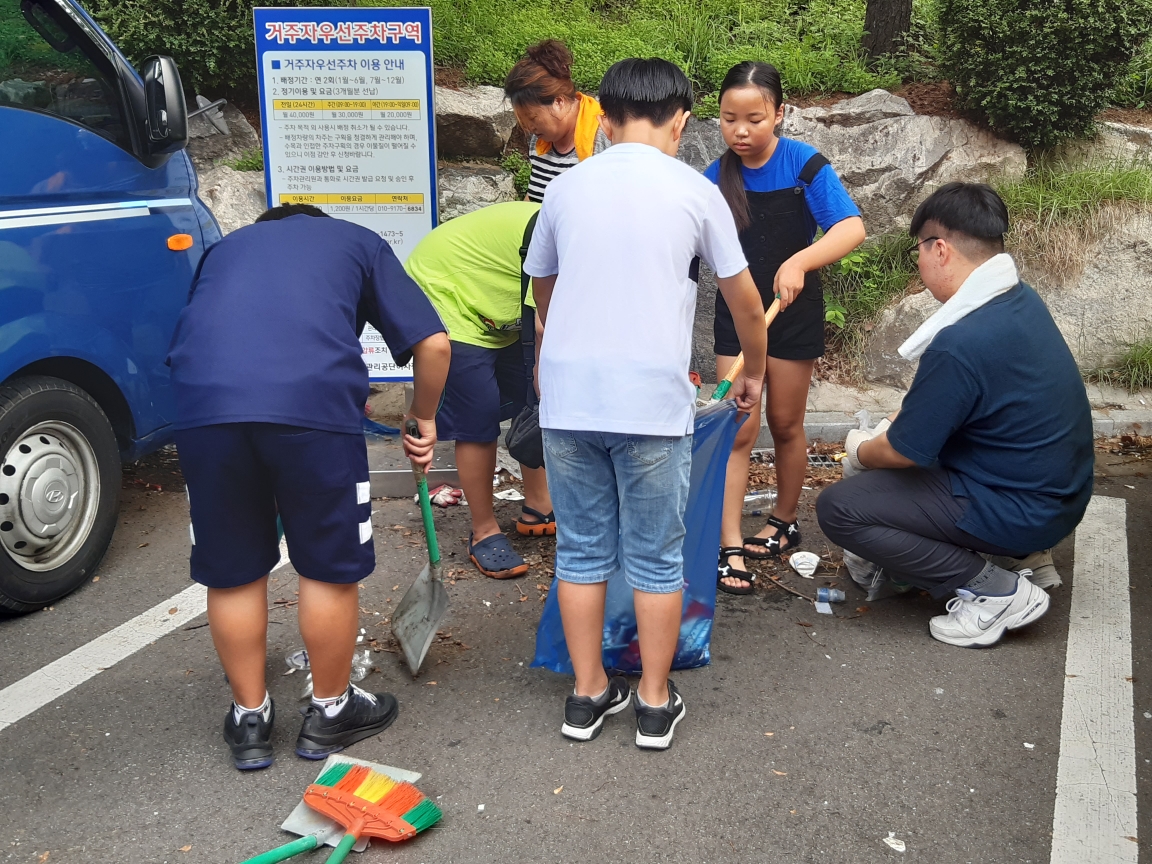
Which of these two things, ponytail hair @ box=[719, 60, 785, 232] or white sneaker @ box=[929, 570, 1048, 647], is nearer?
white sneaker @ box=[929, 570, 1048, 647]

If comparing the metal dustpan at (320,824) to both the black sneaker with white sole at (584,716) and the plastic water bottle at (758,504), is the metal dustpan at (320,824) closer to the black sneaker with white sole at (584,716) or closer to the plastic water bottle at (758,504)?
the black sneaker with white sole at (584,716)

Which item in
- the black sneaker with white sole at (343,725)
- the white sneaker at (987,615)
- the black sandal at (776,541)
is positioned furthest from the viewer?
the black sandal at (776,541)

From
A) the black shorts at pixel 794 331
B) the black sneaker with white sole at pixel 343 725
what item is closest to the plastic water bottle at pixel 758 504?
the black shorts at pixel 794 331

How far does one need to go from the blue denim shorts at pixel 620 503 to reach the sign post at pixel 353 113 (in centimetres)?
289

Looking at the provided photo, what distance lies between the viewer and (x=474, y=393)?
13.0 ft

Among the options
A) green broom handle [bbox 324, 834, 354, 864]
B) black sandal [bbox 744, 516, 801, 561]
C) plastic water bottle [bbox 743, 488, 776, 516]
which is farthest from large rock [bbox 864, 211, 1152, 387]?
green broom handle [bbox 324, 834, 354, 864]

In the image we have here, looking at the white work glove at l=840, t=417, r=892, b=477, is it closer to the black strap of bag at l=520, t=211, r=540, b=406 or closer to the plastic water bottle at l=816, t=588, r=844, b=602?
the plastic water bottle at l=816, t=588, r=844, b=602

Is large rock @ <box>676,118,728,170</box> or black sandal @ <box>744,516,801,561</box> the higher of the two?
large rock @ <box>676,118,728,170</box>

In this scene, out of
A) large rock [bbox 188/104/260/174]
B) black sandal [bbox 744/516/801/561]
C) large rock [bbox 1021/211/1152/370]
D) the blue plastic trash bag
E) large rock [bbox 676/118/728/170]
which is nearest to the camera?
the blue plastic trash bag

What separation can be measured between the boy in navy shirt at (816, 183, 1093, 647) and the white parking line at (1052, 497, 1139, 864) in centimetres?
26

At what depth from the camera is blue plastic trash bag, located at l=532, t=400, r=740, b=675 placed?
3152 millimetres

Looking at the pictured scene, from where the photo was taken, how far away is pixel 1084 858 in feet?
8.07

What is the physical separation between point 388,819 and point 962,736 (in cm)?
165

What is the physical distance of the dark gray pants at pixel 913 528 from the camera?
3477 mm
